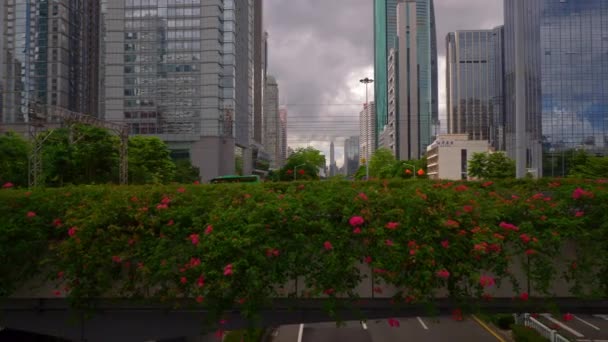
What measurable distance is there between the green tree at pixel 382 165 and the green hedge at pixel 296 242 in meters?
60.8

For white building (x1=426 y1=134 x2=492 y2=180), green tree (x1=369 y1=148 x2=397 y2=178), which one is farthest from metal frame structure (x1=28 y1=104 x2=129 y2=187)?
white building (x1=426 y1=134 x2=492 y2=180)

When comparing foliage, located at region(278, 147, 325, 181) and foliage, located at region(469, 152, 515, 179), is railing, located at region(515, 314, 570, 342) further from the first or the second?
foliage, located at region(469, 152, 515, 179)

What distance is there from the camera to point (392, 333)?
1942cm

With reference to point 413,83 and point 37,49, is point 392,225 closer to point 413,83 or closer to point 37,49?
point 37,49

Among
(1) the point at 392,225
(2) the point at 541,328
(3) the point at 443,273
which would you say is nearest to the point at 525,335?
(2) the point at 541,328

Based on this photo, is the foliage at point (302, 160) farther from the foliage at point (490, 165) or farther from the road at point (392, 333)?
the road at point (392, 333)

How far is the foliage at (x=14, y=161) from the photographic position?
28.8m

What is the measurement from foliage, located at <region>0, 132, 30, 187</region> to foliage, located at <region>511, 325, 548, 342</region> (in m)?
28.4

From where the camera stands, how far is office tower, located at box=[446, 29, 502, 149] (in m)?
165

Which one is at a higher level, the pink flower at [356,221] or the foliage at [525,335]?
the pink flower at [356,221]

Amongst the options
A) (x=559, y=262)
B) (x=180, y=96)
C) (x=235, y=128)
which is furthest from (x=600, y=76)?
(x=559, y=262)

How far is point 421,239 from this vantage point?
15.8 feet

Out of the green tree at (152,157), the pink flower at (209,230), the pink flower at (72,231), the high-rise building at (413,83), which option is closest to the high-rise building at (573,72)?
the high-rise building at (413,83)

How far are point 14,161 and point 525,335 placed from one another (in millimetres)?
33614
